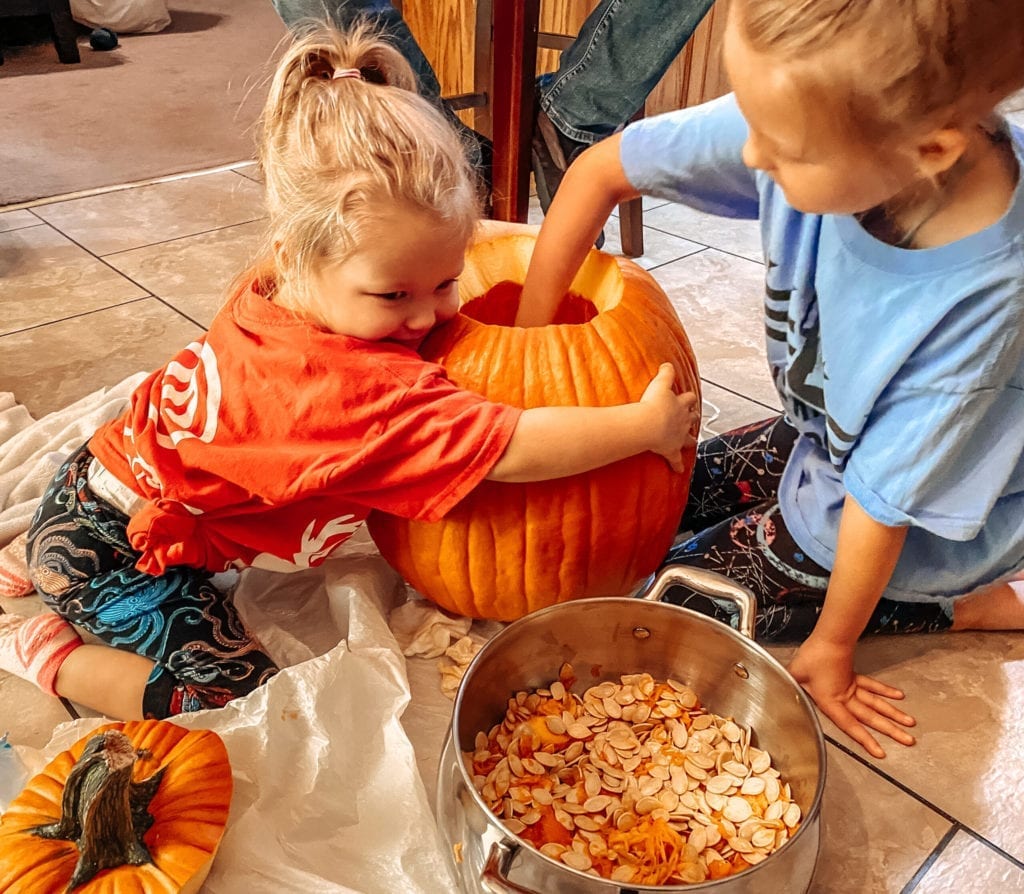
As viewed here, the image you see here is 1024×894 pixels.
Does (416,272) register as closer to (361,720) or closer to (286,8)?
(361,720)

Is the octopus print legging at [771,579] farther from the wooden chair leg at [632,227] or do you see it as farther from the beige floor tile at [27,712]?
the wooden chair leg at [632,227]

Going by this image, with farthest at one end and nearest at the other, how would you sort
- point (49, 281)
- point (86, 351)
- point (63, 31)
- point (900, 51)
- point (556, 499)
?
point (63, 31) < point (49, 281) < point (86, 351) < point (556, 499) < point (900, 51)

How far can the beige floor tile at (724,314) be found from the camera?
1373mm

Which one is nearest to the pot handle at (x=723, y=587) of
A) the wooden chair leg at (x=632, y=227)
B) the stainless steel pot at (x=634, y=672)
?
the stainless steel pot at (x=634, y=672)

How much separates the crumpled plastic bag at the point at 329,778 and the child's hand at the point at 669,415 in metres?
0.31

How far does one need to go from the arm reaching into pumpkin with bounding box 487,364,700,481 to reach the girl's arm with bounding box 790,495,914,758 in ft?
0.58

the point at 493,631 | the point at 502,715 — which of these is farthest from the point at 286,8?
the point at 502,715

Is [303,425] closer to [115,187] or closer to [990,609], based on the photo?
[990,609]

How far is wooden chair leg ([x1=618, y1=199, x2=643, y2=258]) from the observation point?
1744 millimetres

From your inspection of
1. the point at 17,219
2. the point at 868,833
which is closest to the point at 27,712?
the point at 868,833

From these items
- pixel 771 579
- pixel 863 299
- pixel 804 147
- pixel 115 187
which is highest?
pixel 804 147

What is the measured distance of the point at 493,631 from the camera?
0.94 metres

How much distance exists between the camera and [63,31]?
323 centimetres

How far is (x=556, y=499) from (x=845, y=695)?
33 cm
